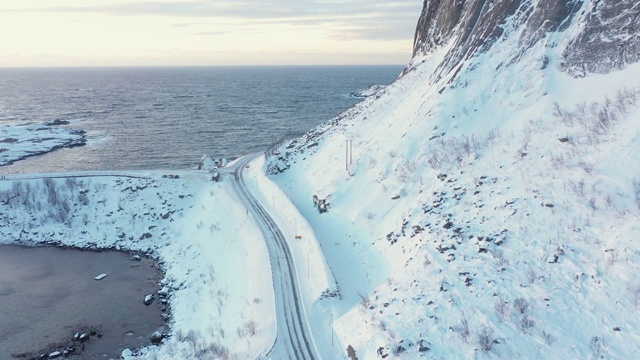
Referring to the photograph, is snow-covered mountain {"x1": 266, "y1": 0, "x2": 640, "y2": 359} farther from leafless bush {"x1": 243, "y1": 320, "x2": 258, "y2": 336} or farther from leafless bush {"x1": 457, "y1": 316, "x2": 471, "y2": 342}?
leafless bush {"x1": 243, "y1": 320, "x2": 258, "y2": 336}

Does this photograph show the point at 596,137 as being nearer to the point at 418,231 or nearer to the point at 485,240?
the point at 485,240

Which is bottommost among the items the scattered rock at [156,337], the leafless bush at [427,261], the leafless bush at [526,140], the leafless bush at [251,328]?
the scattered rock at [156,337]

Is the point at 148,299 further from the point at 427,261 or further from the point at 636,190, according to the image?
the point at 636,190

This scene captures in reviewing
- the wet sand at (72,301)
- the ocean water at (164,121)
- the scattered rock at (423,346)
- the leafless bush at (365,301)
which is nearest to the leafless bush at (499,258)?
the scattered rock at (423,346)

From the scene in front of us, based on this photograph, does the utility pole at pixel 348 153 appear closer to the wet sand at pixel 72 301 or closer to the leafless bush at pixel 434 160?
the leafless bush at pixel 434 160

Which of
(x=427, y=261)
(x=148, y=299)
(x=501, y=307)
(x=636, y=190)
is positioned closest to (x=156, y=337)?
(x=148, y=299)

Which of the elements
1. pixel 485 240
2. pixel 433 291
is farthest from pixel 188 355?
pixel 485 240
